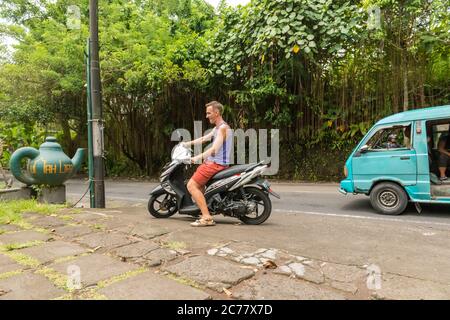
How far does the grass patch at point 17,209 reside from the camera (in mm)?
4914

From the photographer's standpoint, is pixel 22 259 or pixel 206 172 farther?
pixel 206 172

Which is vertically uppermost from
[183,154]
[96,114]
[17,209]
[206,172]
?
[96,114]

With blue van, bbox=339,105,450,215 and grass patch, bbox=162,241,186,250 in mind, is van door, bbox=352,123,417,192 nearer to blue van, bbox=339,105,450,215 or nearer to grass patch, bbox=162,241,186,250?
blue van, bbox=339,105,450,215

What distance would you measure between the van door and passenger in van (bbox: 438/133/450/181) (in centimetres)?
93

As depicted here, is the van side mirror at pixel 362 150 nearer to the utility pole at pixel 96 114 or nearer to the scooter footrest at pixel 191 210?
the scooter footrest at pixel 191 210

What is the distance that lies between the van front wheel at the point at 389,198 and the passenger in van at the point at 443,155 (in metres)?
1.17

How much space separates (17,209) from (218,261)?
4265mm

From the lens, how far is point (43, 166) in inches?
254

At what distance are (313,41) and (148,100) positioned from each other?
294 inches

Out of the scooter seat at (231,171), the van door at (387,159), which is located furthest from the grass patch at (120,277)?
the van door at (387,159)

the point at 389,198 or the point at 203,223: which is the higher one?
the point at 389,198

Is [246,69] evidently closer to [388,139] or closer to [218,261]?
[388,139]

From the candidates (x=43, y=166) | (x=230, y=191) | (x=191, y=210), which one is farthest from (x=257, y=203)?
(x=43, y=166)

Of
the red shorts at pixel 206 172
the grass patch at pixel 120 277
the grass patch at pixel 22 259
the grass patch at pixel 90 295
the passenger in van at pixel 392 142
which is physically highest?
the passenger in van at pixel 392 142
